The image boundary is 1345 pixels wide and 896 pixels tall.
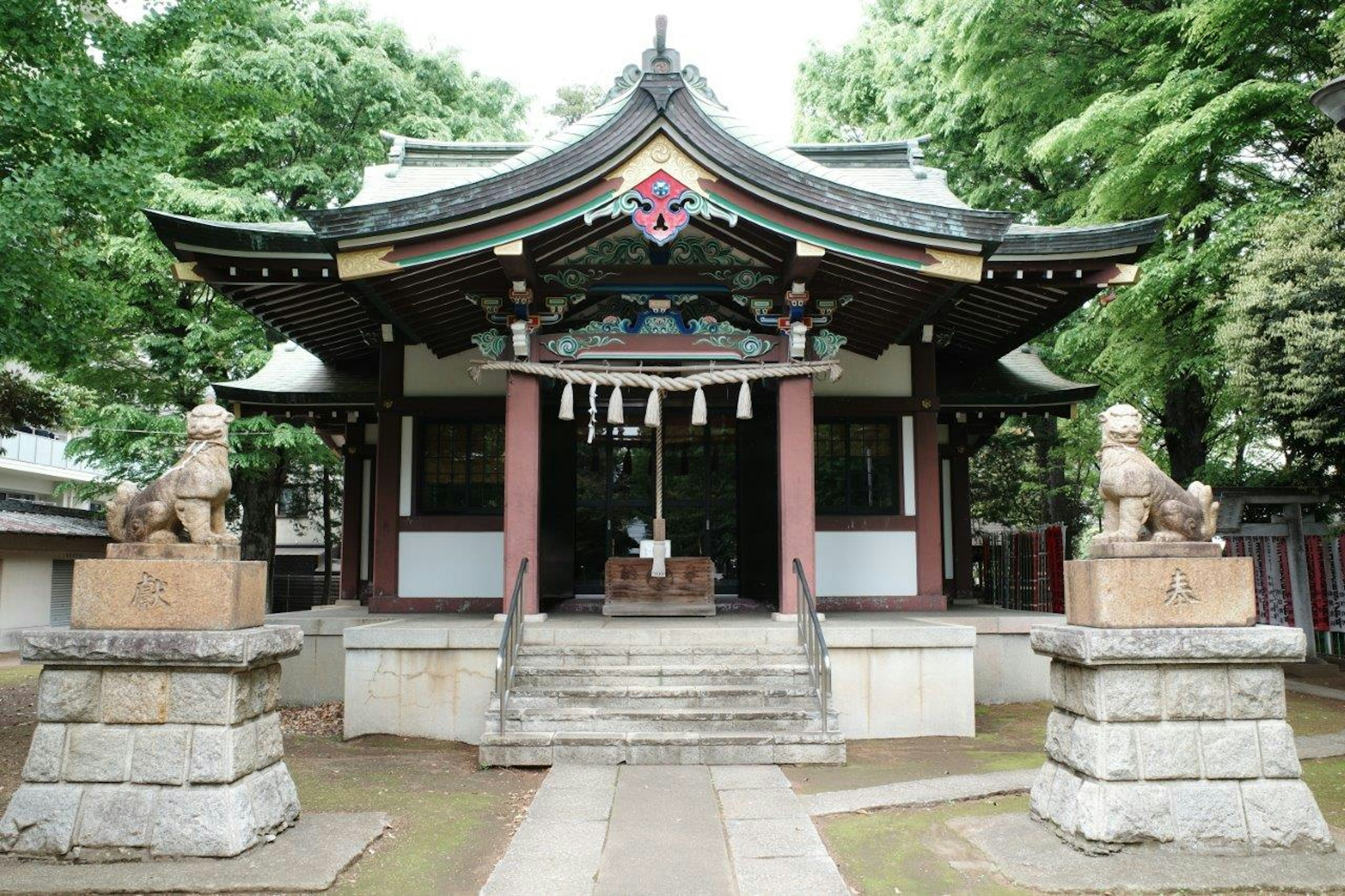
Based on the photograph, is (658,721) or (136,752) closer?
(136,752)

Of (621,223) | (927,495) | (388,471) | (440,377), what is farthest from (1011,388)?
(388,471)

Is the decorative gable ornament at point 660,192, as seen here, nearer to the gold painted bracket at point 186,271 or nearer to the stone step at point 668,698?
the gold painted bracket at point 186,271

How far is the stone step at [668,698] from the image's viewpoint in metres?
7.59

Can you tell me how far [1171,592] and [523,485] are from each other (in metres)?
5.95

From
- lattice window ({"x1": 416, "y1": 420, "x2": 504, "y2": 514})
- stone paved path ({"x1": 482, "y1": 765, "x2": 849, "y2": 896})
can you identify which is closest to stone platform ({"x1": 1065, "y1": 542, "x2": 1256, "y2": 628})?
stone paved path ({"x1": 482, "y1": 765, "x2": 849, "y2": 896})

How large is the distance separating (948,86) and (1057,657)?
14.4m

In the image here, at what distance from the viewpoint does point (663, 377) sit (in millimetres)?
9617

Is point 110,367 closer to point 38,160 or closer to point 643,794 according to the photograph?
point 38,160

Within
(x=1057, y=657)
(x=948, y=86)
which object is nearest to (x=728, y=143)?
(x=1057, y=657)

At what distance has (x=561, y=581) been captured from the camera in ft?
37.6

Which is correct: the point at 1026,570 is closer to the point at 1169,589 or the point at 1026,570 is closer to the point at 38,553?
the point at 1169,589

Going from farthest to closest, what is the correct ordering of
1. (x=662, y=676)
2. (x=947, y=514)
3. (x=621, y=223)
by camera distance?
(x=947, y=514) < (x=621, y=223) < (x=662, y=676)

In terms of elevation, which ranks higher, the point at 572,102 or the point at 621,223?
the point at 572,102

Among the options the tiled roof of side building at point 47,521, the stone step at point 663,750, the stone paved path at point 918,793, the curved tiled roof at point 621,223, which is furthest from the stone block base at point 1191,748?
the tiled roof of side building at point 47,521
